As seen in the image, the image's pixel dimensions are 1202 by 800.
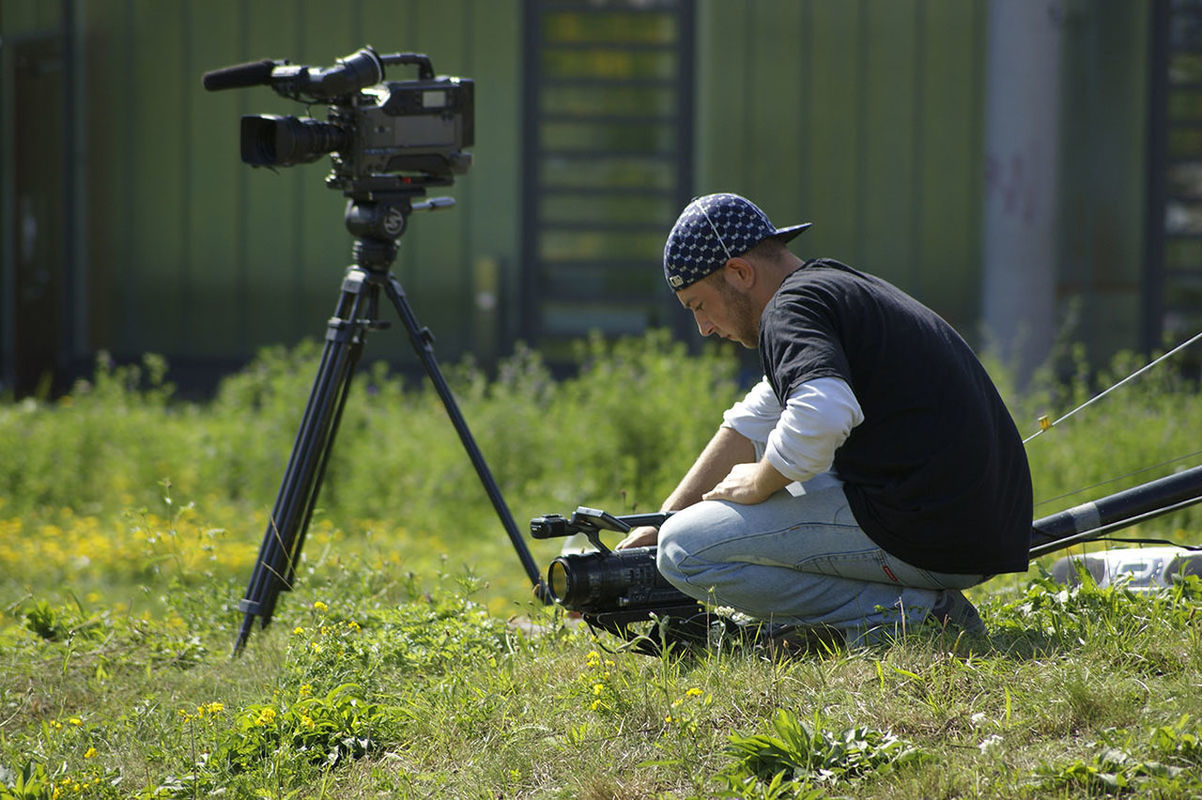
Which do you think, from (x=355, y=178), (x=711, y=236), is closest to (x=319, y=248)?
(x=355, y=178)

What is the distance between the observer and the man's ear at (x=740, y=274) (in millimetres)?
3436

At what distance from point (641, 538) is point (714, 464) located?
30 centimetres

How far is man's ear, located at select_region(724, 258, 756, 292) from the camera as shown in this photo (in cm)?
344

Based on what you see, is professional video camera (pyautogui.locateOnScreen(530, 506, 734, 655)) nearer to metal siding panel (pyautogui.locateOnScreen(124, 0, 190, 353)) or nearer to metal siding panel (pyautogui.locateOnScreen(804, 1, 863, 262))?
metal siding panel (pyautogui.locateOnScreen(804, 1, 863, 262))

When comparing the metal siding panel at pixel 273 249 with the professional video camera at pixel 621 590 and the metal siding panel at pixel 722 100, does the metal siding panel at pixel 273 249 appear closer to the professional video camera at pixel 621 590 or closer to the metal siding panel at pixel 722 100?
the metal siding panel at pixel 722 100

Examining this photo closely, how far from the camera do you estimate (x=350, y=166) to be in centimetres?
438

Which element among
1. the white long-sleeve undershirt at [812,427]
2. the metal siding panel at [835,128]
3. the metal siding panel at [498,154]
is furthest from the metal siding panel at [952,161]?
the white long-sleeve undershirt at [812,427]

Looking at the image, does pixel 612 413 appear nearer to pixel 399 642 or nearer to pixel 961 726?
pixel 399 642

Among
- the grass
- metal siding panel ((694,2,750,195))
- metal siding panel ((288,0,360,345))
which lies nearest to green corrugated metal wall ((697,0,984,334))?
metal siding panel ((694,2,750,195))

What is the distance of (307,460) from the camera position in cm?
430

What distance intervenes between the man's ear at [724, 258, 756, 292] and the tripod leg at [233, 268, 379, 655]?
1405mm

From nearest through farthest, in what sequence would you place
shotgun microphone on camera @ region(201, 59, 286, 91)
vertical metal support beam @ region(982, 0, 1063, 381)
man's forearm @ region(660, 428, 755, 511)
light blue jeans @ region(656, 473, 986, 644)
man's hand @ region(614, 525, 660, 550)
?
light blue jeans @ region(656, 473, 986, 644) → man's hand @ region(614, 525, 660, 550) → man's forearm @ region(660, 428, 755, 511) → shotgun microphone on camera @ region(201, 59, 286, 91) → vertical metal support beam @ region(982, 0, 1063, 381)

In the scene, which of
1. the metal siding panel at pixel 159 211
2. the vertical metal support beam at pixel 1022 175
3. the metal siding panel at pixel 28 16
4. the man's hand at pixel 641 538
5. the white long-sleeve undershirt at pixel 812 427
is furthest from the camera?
the metal siding panel at pixel 159 211

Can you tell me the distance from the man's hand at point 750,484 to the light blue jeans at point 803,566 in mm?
35
